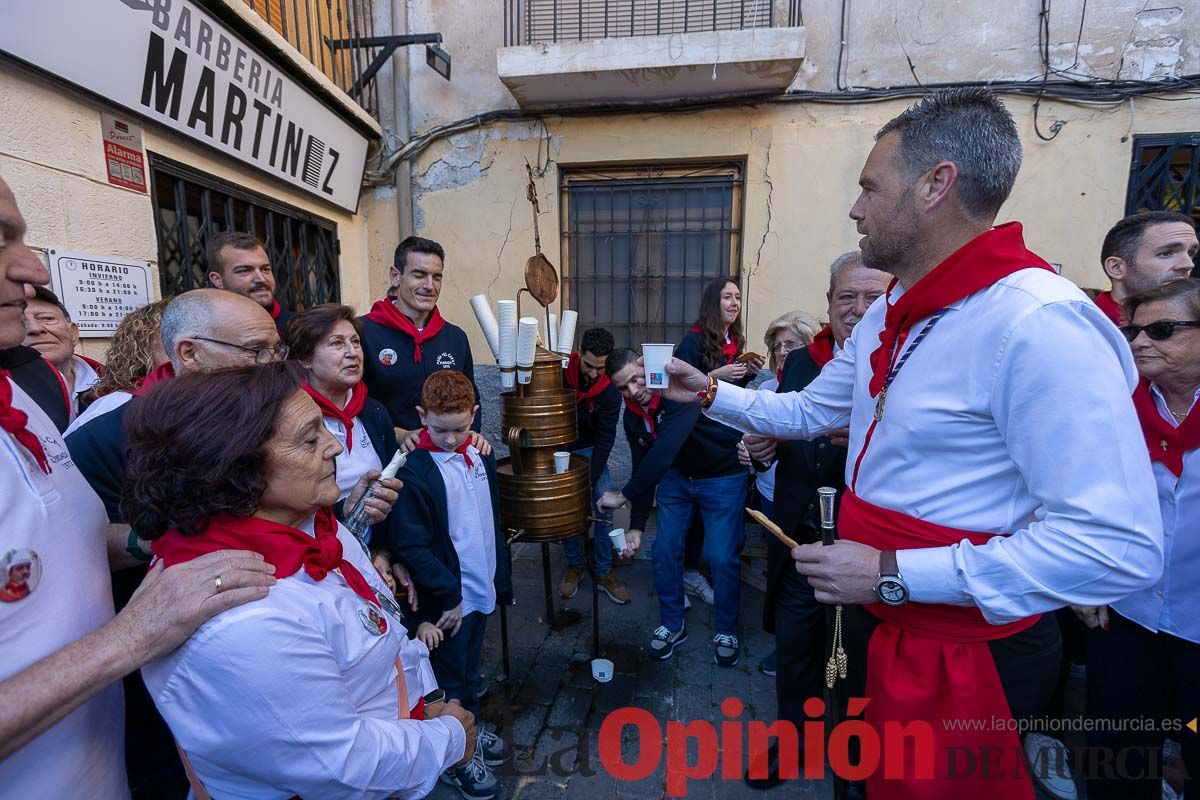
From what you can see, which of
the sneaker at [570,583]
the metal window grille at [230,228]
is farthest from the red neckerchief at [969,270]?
the metal window grille at [230,228]

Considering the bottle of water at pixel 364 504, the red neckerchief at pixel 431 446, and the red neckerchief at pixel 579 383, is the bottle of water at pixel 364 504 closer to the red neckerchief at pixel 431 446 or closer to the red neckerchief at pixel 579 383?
the red neckerchief at pixel 431 446

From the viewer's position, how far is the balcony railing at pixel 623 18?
495 centimetres

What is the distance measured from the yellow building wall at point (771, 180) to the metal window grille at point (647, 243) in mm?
185

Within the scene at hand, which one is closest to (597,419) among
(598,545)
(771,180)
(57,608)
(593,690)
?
(598,545)

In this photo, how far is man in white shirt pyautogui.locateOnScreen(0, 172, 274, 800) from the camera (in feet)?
3.20

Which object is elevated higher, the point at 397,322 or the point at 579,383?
the point at 397,322

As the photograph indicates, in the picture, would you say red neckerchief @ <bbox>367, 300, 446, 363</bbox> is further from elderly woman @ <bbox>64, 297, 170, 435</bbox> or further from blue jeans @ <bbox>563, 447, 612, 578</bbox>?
blue jeans @ <bbox>563, 447, 612, 578</bbox>

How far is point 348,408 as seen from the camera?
2424 mm

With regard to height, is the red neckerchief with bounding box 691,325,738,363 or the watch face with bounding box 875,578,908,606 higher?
the red neckerchief with bounding box 691,325,738,363

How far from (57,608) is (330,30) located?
5715 mm

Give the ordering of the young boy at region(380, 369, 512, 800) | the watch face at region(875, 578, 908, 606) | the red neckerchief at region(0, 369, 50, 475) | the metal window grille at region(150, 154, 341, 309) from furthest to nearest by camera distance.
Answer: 1. the metal window grille at region(150, 154, 341, 309)
2. the young boy at region(380, 369, 512, 800)
3. the watch face at region(875, 578, 908, 606)
4. the red neckerchief at region(0, 369, 50, 475)

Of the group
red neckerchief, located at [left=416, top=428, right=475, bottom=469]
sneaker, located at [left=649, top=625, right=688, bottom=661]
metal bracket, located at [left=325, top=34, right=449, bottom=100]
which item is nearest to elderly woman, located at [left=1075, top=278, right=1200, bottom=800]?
sneaker, located at [left=649, top=625, right=688, bottom=661]

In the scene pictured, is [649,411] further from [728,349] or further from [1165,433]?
[1165,433]

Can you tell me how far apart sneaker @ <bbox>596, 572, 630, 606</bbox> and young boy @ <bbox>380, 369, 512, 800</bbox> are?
5.19ft
